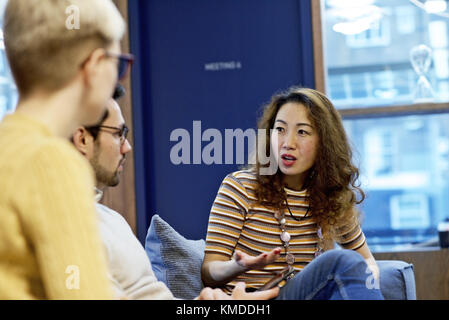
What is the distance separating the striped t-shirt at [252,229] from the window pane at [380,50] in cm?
101

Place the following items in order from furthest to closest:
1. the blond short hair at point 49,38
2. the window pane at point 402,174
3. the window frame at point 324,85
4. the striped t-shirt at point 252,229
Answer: the window pane at point 402,174 → the window frame at point 324,85 → the striped t-shirt at point 252,229 → the blond short hair at point 49,38

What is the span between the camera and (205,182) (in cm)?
269

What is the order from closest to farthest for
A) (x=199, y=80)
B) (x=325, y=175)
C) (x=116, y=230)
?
(x=116, y=230) → (x=325, y=175) → (x=199, y=80)

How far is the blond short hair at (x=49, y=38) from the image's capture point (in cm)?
79

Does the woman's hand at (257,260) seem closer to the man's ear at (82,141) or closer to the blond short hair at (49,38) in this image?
the man's ear at (82,141)

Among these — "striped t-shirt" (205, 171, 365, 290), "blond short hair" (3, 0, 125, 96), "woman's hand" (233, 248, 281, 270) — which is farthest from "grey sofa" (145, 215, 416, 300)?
"blond short hair" (3, 0, 125, 96)

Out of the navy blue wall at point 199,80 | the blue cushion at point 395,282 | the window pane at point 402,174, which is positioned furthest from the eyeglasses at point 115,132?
A: the window pane at point 402,174

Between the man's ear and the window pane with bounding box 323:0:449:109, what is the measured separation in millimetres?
1499

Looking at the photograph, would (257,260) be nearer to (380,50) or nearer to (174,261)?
(174,261)

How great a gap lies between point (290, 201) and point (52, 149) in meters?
1.15

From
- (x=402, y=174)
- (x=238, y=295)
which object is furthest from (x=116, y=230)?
(x=402, y=174)

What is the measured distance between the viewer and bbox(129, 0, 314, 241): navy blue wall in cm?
265

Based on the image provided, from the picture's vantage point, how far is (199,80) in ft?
8.85

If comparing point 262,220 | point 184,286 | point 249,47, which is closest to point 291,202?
point 262,220
